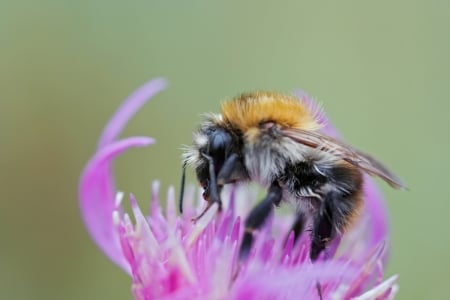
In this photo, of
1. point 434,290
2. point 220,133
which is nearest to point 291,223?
point 220,133

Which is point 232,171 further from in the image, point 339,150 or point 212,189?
point 339,150

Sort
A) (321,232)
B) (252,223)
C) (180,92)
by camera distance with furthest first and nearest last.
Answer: (180,92) → (321,232) → (252,223)

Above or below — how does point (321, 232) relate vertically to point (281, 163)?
below

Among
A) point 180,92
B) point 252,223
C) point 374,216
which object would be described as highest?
point 180,92

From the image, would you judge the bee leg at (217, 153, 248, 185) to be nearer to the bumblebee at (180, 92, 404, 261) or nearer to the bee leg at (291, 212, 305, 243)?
the bumblebee at (180, 92, 404, 261)

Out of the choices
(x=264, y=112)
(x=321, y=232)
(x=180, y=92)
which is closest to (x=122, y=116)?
(x=264, y=112)

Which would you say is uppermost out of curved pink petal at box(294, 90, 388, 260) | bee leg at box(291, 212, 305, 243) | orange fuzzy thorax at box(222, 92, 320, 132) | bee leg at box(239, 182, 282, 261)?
orange fuzzy thorax at box(222, 92, 320, 132)

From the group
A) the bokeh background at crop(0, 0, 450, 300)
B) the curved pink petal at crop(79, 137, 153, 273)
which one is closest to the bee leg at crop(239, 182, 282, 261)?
the curved pink petal at crop(79, 137, 153, 273)
